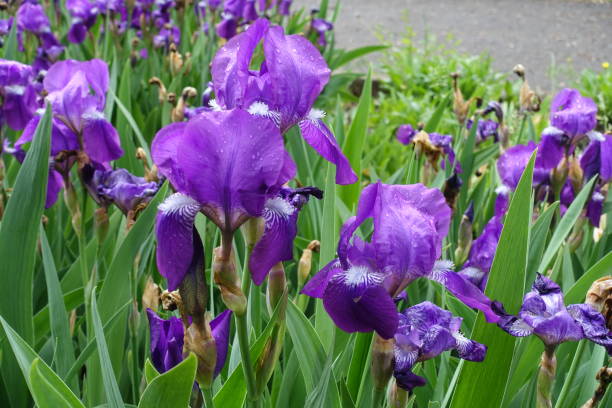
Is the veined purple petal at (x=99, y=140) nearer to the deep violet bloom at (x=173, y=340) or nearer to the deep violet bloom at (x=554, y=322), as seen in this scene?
the deep violet bloom at (x=173, y=340)

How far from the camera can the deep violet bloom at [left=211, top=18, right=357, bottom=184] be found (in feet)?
2.77

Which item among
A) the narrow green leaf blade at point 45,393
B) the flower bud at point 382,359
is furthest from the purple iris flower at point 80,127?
the flower bud at point 382,359

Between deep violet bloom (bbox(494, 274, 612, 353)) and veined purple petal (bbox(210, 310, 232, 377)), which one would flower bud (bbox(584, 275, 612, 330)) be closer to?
deep violet bloom (bbox(494, 274, 612, 353))

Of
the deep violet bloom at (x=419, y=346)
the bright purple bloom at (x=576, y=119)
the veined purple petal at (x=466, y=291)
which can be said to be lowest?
the bright purple bloom at (x=576, y=119)

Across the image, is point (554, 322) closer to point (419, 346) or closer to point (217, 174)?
point (419, 346)

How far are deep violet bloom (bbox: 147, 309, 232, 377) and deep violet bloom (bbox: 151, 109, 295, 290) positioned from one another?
0.19 m

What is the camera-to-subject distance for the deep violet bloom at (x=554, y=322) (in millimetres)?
841

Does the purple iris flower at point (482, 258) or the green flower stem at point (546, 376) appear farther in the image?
the purple iris flower at point (482, 258)

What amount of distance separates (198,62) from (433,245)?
2441 mm

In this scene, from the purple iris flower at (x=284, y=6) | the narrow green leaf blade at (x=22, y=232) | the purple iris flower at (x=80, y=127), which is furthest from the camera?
the purple iris flower at (x=284, y=6)

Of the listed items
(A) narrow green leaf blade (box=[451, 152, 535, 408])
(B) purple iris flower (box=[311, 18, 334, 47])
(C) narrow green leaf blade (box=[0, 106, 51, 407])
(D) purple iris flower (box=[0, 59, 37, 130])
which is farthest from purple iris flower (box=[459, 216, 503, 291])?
(B) purple iris flower (box=[311, 18, 334, 47])

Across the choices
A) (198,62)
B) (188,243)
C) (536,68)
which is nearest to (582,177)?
(188,243)

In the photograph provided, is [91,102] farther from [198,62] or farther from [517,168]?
[198,62]

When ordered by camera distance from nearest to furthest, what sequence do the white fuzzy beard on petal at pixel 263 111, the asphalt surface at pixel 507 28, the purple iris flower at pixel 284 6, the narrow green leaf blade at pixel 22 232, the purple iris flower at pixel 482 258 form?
the white fuzzy beard on petal at pixel 263 111 < the narrow green leaf blade at pixel 22 232 < the purple iris flower at pixel 482 258 < the purple iris flower at pixel 284 6 < the asphalt surface at pixel 507 28
